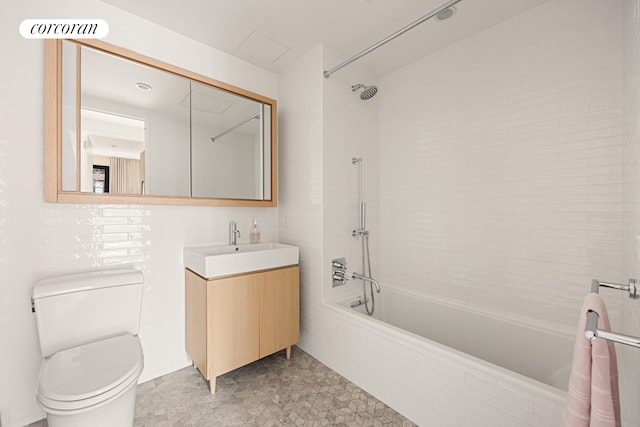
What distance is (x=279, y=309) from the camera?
209cm

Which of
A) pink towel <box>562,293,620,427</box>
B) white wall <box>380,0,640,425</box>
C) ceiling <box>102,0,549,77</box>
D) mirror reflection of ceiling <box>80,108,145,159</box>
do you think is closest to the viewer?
pink towel <box>562,293,620,427</box>

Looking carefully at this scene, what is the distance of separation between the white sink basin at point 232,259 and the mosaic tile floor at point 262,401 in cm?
79

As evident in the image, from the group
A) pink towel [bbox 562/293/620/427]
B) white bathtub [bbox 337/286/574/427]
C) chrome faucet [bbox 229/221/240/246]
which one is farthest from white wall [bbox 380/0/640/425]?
chrome faucet [bbox 229/221/240/246]

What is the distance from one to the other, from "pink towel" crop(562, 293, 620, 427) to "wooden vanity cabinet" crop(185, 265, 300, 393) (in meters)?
1.68

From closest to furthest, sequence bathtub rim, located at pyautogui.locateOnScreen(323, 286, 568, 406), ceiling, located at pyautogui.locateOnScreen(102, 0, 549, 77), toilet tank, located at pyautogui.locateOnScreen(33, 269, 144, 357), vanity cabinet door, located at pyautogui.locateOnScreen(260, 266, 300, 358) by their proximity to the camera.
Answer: bathtub rim, located at pyautogui.locateOnScreen(323, 286, 568, 406) < toilet tank, located at pyautogui.locateOnScreen(33, 269, 144, 357) < ceiling, located at pyautogui.locateOnScreen(102, 0, 549, 77) < vanity cabinet door, located at pyautogui.locateOnScreen(260, 266, 300, 358)

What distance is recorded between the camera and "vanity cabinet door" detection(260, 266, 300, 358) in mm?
2012

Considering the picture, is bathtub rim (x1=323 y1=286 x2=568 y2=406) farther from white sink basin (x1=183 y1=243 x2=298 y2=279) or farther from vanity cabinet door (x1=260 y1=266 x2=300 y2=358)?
white sink basin (x1=183 y1=243 x2=298 y2=279)

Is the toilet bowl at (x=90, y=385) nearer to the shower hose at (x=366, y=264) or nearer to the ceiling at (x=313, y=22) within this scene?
the shower hose at (x=366, y=264)

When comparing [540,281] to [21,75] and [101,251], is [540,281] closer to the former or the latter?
[101,251]

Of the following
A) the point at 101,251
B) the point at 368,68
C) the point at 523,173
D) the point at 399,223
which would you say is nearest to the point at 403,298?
the point at 399,223

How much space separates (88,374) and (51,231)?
87 cm

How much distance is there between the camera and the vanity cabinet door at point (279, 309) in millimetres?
2012

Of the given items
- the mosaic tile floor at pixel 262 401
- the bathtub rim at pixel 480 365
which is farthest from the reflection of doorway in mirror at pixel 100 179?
the bathtub rim at pixel 480 365

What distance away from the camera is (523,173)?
1838mm
